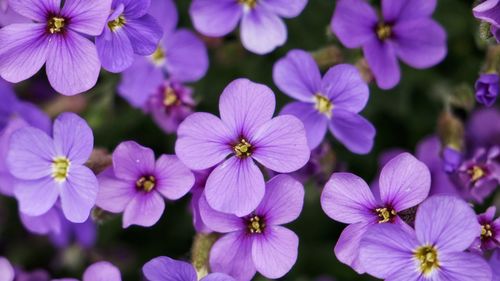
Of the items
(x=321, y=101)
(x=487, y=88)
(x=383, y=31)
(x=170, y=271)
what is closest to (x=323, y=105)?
(x=321, y=101)

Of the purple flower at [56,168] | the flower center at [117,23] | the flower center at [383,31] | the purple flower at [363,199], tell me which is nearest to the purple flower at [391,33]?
the flower center at [383,31]

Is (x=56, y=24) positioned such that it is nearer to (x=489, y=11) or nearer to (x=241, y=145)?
(x=241, y=145)

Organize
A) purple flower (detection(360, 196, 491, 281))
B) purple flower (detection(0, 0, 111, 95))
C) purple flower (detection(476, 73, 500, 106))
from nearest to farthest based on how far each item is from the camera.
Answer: purple flower (detection(360, 196, 491, 281))
purple flower (detection(0, 0, 111, 95))
purple flower (detection(476, 73, 500, 106))

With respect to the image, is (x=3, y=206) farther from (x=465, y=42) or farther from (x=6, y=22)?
(x=465, y=42)

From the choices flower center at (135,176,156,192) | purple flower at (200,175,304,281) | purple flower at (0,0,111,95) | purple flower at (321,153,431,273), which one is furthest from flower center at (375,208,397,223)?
purple flower at (0,0,111,95)

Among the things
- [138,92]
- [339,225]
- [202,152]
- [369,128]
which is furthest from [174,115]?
[339,225]

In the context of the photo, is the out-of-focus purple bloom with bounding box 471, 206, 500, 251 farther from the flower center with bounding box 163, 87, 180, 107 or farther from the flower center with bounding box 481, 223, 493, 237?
the flower center with bounding box 163, 87, 180, 107

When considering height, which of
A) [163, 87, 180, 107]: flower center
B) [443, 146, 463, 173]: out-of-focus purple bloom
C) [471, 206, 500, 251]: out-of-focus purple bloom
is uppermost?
[163, 87, 180, 107]: flower center
